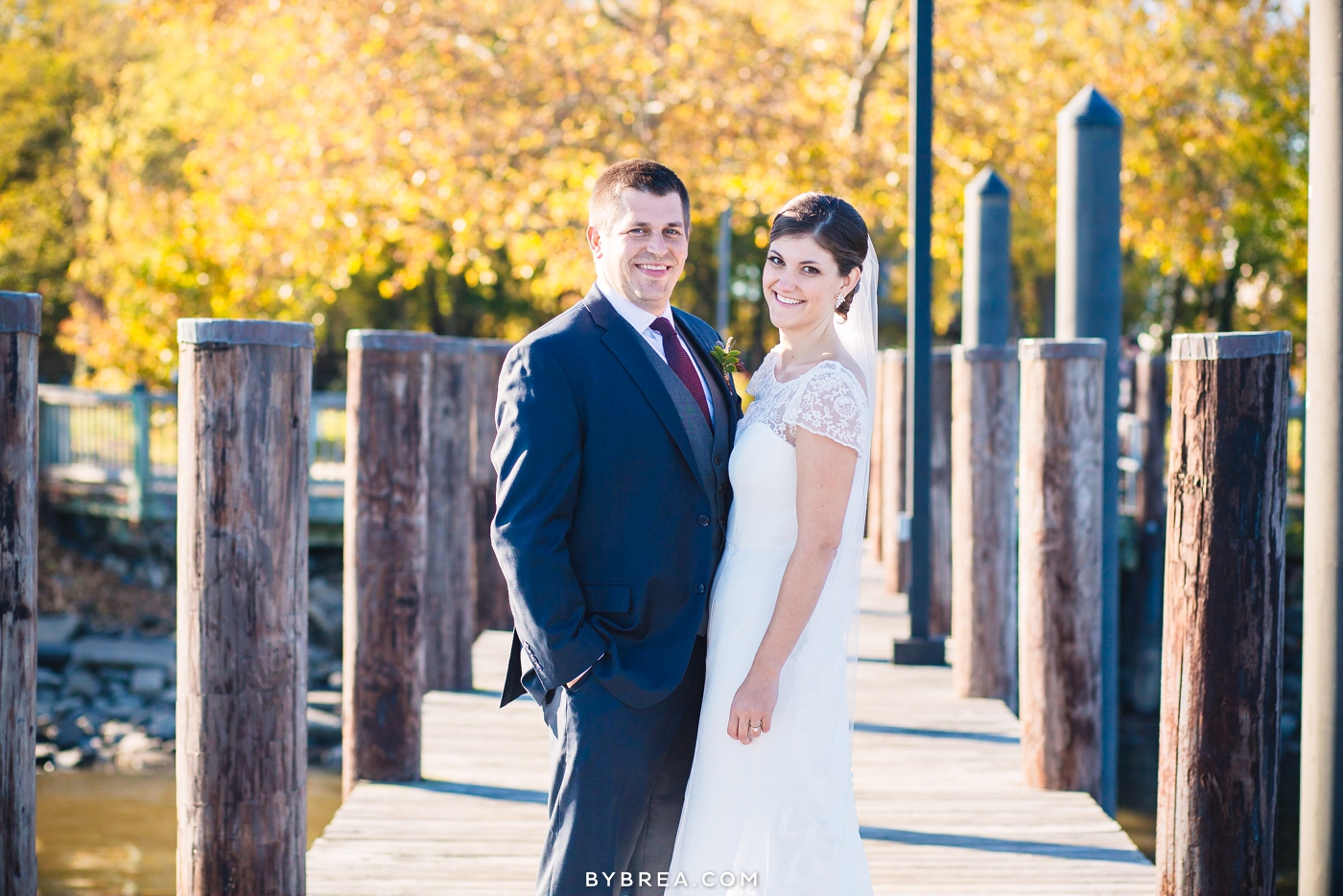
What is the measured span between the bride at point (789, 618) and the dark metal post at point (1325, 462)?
116 centimetres

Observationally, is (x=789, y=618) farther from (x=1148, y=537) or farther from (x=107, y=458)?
(x=107, y=458)

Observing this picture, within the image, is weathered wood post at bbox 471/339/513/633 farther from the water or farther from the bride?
the bride

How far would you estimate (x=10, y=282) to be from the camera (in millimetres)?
24672

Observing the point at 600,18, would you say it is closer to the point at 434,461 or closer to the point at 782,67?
the point at 782,67

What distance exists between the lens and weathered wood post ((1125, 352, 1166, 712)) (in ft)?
45.2

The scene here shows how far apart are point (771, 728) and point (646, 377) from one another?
2.83ft

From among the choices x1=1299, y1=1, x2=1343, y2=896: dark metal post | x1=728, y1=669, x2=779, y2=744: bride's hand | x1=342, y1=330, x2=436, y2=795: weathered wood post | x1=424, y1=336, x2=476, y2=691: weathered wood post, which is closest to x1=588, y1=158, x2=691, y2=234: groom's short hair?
x1=728, y1=669, x2=779, y2=744: bride's hand

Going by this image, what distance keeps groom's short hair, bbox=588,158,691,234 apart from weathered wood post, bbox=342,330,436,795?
206 centimetres

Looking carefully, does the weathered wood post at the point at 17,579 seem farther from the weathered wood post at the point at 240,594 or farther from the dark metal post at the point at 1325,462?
the dark metal post at the point at 1325,462

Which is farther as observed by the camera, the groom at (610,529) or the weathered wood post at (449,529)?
the weathered wood post at (449,529)

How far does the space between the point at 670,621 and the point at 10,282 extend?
24779 millimetres

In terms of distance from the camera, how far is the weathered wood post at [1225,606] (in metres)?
3.46

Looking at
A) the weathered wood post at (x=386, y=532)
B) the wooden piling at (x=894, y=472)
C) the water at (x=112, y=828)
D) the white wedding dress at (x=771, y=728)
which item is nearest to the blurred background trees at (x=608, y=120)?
the wooden piling at (x=894, y=472)

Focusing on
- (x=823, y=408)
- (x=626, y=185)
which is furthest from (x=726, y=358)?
(x=626, y=185)
